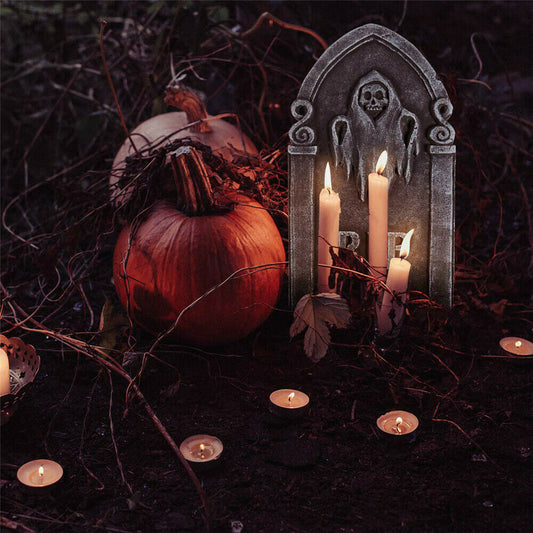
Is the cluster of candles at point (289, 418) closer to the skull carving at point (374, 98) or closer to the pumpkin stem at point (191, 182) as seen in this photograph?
the pumpkin stem at point (191, 182)

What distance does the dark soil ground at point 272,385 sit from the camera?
1314mm

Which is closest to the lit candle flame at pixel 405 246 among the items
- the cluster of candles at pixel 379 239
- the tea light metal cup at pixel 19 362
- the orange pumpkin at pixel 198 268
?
the cluster of candles at pixel 379 239

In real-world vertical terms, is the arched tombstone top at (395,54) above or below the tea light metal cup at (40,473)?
above

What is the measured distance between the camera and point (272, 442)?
4.97 ft

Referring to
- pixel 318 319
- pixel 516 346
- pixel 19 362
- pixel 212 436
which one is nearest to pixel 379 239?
pixel 318 319

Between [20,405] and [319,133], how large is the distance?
44.0 inches

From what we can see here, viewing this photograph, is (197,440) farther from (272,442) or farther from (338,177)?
(338,177)

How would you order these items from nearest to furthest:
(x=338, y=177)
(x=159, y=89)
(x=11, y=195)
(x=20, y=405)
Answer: (x=20, y=405), (x=338, y=177), (x=159, y=89), (x=11, y=195)

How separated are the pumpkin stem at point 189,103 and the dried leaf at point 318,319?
801 mm

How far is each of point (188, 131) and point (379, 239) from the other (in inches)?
33.3

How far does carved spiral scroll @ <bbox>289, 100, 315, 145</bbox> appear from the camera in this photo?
184cm

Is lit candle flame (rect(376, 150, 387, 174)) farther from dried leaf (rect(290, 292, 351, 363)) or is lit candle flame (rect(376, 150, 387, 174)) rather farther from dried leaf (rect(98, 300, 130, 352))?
dried leaf (rect(98, 300, 130, 352))

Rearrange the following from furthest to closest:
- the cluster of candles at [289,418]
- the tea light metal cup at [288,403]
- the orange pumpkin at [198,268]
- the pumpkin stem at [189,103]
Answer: the pumpkin stem at [189,103] < the orange pumpkin at [198,268] < the tea light metal cup at [288,403] < the cluster of candles at [289,418]

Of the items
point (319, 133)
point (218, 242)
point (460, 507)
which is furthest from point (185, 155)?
point (460, 507)
